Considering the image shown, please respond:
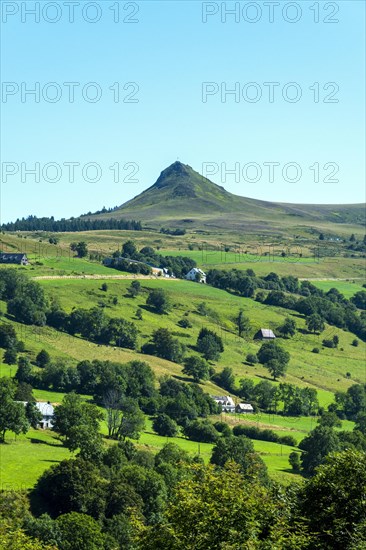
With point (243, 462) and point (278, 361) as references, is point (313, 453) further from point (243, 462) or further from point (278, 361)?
point (278, 361)

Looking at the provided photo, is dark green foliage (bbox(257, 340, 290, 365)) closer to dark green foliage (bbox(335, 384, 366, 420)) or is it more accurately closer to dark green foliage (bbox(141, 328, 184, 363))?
dark green foliage (bbox(141, 328, 184, 363))

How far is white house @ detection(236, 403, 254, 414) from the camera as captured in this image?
14275cm

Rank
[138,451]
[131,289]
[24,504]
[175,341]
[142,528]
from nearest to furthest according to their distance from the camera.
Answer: [142,528] < [24,504] < [138,451] < [175,341] < [131,289]

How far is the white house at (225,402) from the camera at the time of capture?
14188 cm

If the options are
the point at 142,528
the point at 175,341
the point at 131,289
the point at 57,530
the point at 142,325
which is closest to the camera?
the point at 142,528

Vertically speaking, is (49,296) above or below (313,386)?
above

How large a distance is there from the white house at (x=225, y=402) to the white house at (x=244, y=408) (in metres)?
0.86

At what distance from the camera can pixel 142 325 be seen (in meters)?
176

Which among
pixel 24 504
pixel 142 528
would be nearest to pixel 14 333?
pixel 24 504

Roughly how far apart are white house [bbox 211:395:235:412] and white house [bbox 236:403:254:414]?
862mm

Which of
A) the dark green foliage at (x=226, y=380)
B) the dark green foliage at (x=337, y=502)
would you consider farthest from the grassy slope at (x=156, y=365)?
the dark green foliage at (x=337, y=502)

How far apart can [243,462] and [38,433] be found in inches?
1000

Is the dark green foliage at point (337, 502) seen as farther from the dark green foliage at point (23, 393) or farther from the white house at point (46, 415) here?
the dark green foliage at point (23, 393)

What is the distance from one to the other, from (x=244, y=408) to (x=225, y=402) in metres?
3.44
